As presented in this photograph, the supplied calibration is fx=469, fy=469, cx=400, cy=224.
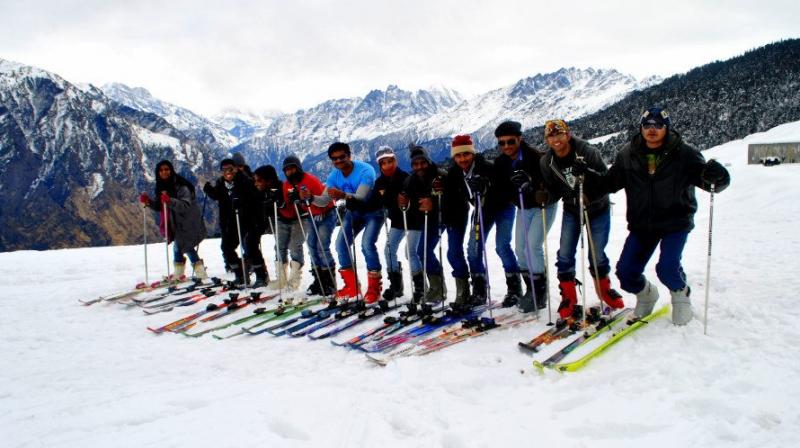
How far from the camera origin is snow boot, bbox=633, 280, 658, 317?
212 inches

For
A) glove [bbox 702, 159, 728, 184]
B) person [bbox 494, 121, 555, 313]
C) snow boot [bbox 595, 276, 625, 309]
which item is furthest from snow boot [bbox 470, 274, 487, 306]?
glove [bbox 702, 159, 728, 184]

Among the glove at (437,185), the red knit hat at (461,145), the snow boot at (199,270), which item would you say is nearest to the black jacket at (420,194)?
the glove at (437,185)

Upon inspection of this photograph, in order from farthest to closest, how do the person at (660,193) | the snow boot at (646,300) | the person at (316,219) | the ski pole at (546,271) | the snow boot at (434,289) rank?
the person at (316,219) < the snow boot at (434,289) < the ski pole at (546,271) < the snow boot at (646,300) < the person at (660,193)

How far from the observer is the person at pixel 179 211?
10125mm

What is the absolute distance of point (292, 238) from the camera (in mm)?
9172

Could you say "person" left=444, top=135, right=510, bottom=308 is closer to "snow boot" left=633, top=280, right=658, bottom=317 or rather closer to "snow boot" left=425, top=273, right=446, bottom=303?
"snow boot" left=425, top=273, right=446, bottom=303

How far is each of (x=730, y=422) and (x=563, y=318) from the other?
2535 millimetres

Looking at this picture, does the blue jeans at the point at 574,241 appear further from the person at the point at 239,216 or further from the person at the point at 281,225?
the person at the point at 239,216

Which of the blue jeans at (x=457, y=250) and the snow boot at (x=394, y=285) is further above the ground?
the blue jeans at (x=457, y=250)

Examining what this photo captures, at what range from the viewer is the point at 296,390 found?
429 cm

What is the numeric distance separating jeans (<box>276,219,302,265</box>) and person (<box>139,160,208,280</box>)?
7.13 feet

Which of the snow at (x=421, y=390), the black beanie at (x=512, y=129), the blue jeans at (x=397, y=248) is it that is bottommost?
the snow at (x=421, y=390)

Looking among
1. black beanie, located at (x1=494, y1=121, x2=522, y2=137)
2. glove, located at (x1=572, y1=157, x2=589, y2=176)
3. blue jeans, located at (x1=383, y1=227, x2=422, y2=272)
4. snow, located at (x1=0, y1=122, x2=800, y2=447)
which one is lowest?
snow, located at (x1=0, y1=122, x2=800, y2=447)

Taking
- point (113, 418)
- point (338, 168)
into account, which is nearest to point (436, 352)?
point (113, 418)
